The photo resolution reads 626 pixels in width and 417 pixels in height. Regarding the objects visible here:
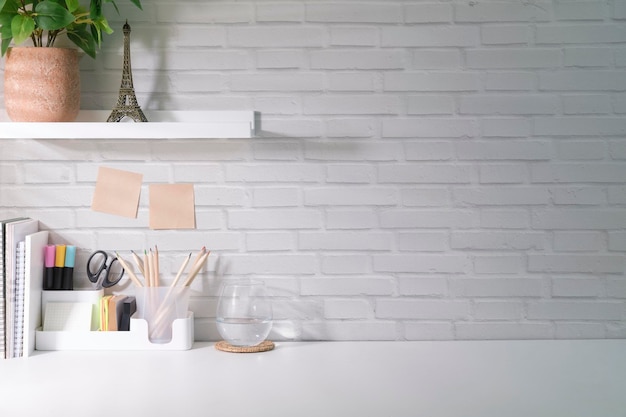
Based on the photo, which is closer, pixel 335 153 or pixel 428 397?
pixel 428 397

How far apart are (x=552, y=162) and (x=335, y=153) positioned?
0.57m

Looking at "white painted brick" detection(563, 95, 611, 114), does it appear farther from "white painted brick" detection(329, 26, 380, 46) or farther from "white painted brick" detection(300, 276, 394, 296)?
"white painted brick" detection(300, 276, 394, 296)

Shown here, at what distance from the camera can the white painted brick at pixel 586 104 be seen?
82.0 inches

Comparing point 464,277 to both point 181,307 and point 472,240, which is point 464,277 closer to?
point 472,240

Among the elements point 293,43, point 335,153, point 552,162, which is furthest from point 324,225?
point 552,162

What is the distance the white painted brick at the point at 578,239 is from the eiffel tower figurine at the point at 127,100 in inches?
43.9

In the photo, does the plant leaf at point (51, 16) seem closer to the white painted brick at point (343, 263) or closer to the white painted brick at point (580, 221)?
the white painted brick at point (343, 263)

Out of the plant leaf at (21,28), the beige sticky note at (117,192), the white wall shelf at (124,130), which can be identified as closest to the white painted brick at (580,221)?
the white wall shelf at (124,130)

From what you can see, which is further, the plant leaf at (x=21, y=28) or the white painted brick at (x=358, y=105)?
the white painted brick at (x=358, y=105)

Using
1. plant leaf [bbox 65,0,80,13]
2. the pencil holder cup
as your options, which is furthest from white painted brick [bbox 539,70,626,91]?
plant leaf [bbox 65,0,80,13]

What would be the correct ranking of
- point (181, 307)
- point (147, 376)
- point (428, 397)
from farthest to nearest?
point (181, 307)
point (147, 376)
point (428, 397)

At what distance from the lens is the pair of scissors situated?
→ 6.77 ft

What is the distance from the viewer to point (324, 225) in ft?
6.89

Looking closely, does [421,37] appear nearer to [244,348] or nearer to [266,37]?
[266,37]
